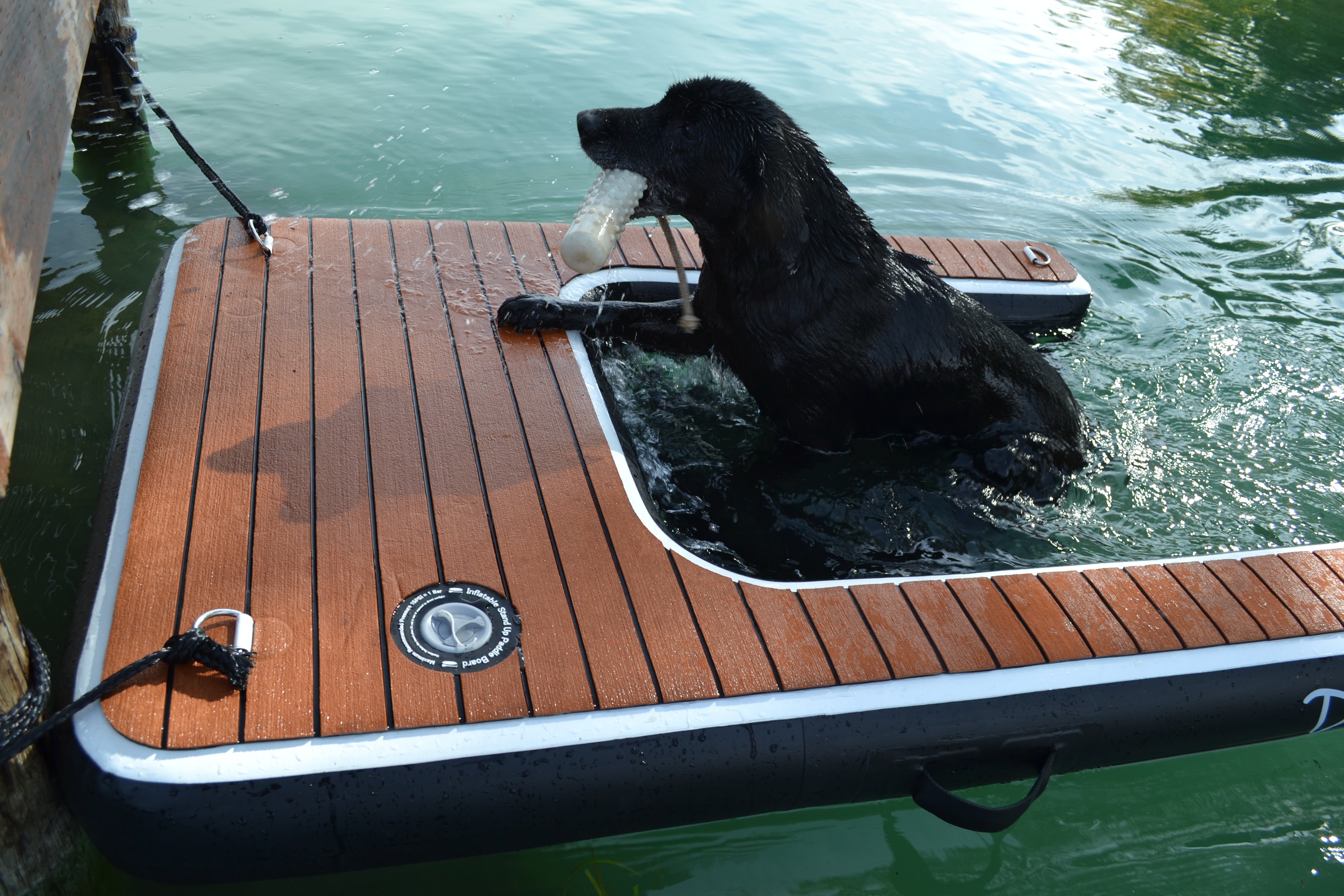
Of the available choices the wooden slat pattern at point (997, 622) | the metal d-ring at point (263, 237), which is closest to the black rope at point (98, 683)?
the wooden slat pattern at point (997, 622)

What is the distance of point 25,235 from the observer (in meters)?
2.88

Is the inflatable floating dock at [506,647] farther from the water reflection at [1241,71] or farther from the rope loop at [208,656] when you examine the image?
the water reflection at [1241,71]

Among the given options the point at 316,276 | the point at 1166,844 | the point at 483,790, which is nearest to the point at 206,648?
the point at 483,790

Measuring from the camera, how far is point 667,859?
2.69m

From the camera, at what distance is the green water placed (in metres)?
2.84

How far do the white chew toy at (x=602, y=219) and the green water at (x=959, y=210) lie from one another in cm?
159

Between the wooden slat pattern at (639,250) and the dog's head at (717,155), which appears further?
the wooden slat pattern at (639,250)

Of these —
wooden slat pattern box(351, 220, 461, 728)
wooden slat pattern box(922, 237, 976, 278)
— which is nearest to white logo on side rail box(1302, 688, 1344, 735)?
wooden slat pattern box(351, 220, 461, 728)

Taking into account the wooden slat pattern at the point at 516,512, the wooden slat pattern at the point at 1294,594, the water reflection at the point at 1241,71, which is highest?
the water reflection at the point at 1241,71

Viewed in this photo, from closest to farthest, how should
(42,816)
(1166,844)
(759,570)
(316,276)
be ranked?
(42,816) < (1166,844) < (759,570) < (316,276)

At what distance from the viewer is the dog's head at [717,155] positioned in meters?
2.80

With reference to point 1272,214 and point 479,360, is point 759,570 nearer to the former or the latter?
point 479,360

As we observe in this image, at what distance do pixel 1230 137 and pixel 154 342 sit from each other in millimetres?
8938

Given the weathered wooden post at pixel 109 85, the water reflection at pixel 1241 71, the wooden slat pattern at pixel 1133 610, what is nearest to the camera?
the wooden slat pattern at pixel 1133 610
